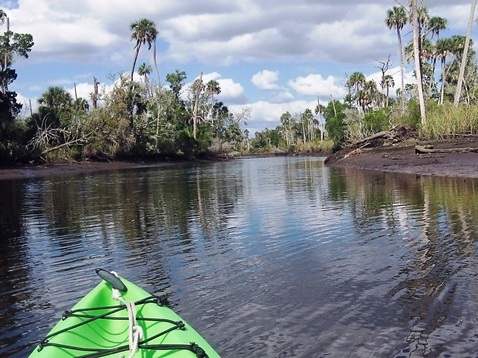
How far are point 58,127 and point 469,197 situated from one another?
42.4 metres

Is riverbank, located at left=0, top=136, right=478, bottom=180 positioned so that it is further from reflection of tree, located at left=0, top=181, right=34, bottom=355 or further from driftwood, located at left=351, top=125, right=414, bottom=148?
reflection of tree, located at left=0, top=181, right=34, bottom=355

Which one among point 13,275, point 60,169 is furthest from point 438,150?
point 60,169

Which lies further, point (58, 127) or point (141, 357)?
point (58, 127)

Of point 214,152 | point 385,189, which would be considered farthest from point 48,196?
point 214,152

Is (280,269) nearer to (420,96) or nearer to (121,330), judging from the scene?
(121,330)

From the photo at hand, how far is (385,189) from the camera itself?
1958 cm

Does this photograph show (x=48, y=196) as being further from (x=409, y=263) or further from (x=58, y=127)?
(x=58, y=127)

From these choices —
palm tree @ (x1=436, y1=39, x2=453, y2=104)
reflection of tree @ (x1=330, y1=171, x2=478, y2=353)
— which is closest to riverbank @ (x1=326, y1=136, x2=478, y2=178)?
reflection of tree @ (x1=330, y1=171, x2=478, y2=353)

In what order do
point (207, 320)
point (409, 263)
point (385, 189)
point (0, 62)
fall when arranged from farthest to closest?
1. point (0, 62)
2. point (385, 189)
3. point (409, 263)
4. point (207, 320)

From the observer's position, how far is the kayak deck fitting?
403cm

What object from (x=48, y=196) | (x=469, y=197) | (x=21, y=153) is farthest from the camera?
(x=21, y=153)

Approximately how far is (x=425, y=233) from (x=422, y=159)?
63.5 feet

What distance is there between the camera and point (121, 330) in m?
4.75

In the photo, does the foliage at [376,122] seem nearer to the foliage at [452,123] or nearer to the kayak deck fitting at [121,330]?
the foliage at [452,123]
